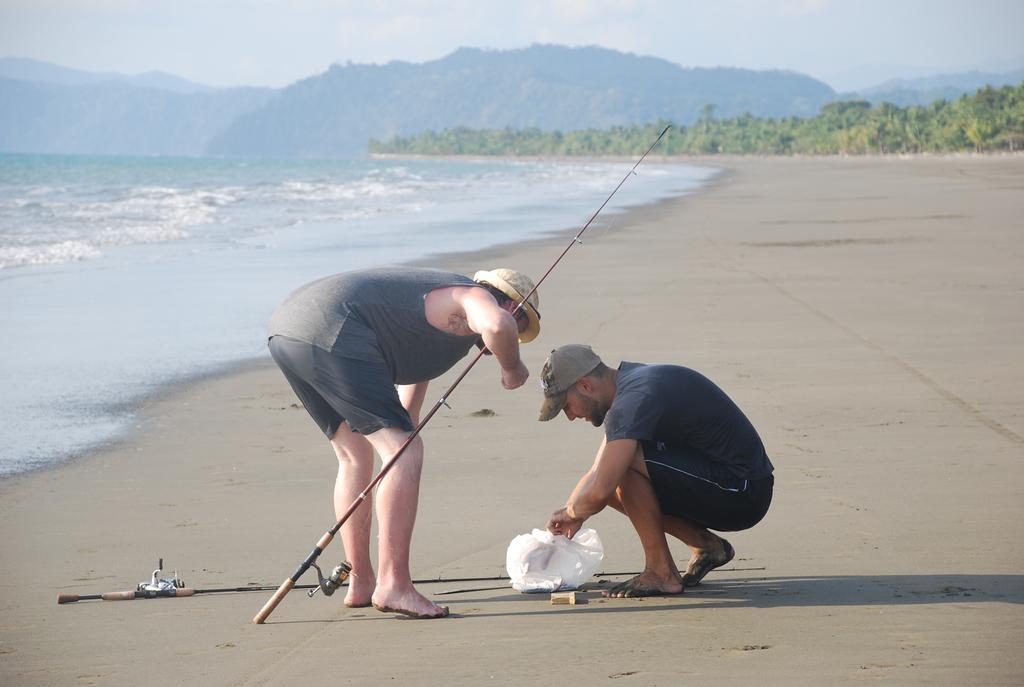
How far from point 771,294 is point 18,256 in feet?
36.4

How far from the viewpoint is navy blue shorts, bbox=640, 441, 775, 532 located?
4.16 meters

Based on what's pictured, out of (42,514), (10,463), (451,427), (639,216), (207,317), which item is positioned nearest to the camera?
(42,514)

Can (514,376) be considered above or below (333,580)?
above

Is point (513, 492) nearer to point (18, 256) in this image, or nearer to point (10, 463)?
point (10, 463)

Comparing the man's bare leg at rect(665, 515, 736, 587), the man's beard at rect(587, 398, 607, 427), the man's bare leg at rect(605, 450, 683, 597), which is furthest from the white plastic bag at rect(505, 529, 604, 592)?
the man's beard at rect(587, 398, 607, 427)

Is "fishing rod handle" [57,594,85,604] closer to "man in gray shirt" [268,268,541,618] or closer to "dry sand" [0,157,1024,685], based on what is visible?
"dry sand" [0,157,1024,685]

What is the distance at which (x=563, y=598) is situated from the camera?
4.20m

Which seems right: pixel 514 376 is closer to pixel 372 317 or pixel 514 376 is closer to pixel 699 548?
pixel 372 317

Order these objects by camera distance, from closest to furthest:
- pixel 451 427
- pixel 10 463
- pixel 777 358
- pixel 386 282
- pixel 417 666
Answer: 1. pixel 417 666
2. pixel 386 282
3. pixel 10 463
4. pixel 451 427
5. pixel 777 358

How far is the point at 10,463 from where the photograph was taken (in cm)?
626

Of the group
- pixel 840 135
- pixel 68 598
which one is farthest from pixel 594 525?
pixel 840 135

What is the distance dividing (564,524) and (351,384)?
0.85m

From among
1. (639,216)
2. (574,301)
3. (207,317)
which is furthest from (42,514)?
(639,216)

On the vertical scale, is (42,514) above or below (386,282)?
below
